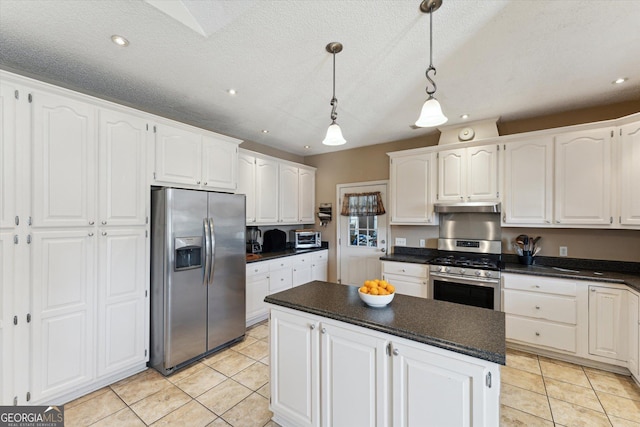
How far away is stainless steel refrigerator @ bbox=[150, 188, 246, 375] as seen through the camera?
2.54 m

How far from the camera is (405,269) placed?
3.65 meters

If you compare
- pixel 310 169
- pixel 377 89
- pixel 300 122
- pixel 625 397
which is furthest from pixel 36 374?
pixel 625 397

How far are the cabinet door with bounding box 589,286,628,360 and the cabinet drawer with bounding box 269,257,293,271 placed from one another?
3.49m

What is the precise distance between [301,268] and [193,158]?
236 centimetres

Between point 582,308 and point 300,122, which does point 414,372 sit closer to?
point 582,308

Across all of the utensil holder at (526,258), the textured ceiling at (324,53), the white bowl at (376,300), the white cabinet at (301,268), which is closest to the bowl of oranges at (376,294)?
the white bowl at (376,300)

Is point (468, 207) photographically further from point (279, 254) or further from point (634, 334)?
point (279, 254)

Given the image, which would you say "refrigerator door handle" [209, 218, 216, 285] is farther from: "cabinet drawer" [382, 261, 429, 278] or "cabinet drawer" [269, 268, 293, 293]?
"cabinet drawer" [382, 261, 429, 278]

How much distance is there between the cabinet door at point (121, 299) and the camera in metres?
2.30

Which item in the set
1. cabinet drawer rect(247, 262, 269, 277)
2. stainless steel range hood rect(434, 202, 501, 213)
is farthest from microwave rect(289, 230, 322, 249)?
stainless steel range hood rect(434, 202, 501, 213)

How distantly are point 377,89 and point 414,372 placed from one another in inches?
93.6

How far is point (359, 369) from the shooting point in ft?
5.01

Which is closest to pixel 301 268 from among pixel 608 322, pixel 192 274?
pixel 192 274

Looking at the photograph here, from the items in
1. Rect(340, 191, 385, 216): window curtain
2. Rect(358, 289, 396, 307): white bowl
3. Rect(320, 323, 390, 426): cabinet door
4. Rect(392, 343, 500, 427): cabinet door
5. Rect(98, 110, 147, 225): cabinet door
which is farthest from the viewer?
Rect(340, 191, 385, 216): window curtain
